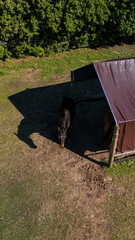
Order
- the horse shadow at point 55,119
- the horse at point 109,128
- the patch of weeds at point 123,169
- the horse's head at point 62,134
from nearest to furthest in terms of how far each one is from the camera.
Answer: the patch of weeds at point 123,169, the horse at point 109,128, the horse's head at point 62,134, the horse shadow at point 55,119

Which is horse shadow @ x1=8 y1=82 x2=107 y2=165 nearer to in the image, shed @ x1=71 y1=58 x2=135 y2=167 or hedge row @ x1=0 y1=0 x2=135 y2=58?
shed @ x1=71 y1=58 x2=135 y2=167

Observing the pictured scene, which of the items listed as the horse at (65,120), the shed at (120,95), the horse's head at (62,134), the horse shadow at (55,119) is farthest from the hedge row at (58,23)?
the horse's head at (62,134)

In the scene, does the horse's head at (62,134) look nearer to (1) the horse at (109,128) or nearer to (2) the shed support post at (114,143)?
(1) the horse at (109,128)

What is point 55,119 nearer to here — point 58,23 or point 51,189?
point 51,189

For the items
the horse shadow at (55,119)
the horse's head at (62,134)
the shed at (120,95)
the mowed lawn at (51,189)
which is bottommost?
the mowed lawn at (51,189)

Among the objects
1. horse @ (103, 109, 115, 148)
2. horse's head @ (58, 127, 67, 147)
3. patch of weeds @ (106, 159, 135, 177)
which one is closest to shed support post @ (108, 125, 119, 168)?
patch of weeds @ (106, 159, 135, 177)

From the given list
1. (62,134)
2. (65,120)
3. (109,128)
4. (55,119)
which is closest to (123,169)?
(109,128)

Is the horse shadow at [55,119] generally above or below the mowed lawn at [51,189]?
above
